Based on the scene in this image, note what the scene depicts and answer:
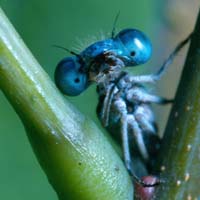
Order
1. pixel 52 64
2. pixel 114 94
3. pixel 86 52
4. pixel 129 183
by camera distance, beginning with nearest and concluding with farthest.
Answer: pixel 129 183 → pixel 86 52 → pixel 114 94 → pixel 52 64

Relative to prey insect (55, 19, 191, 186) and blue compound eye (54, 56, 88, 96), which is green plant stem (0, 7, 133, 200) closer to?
prey insect (55, 19, 191, 186)

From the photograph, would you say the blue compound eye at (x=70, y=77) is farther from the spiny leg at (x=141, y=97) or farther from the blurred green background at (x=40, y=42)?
the spiny leg at (x=141, y=97)

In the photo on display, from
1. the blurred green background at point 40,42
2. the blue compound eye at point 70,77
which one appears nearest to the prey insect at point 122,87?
the blue compound eye at point 70,77

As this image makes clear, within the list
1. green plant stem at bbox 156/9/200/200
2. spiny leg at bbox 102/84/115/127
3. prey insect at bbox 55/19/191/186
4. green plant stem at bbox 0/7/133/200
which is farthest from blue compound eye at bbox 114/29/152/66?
green plant stem at bbox 0/7/133/200

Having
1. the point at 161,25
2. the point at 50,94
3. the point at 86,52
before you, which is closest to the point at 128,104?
the point at 86,52

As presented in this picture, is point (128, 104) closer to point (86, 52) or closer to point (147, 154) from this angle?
point (147, 154)

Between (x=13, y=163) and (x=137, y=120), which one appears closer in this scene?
(x=137, y=120)
